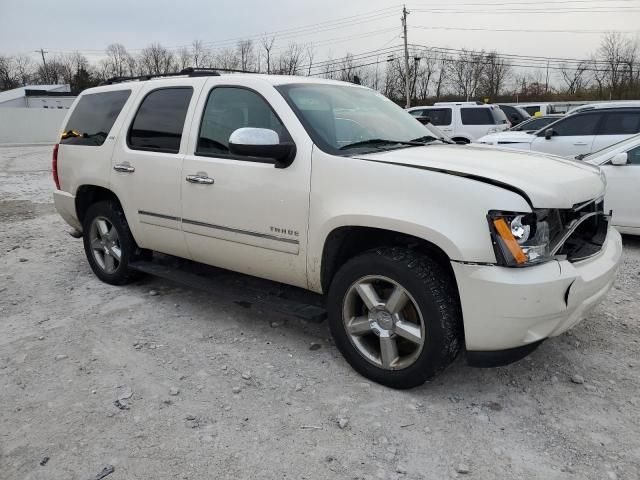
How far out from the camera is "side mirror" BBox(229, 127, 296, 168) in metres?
3.21

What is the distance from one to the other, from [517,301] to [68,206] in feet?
14.8

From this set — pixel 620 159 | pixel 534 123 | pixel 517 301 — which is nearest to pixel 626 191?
pixel 620 159

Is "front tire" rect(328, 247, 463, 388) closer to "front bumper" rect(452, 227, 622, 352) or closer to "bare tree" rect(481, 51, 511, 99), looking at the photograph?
"front bumper" rect(452, 227, 622, 352)

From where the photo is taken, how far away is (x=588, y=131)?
10.0 metres

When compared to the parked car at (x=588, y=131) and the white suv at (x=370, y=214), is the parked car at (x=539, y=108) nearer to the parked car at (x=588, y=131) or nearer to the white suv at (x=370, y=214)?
the parked car at (x=588, y=131)

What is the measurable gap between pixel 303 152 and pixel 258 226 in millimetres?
610

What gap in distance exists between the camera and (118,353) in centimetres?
372

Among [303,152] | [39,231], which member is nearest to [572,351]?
[303,152]

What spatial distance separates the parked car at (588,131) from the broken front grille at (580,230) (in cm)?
712

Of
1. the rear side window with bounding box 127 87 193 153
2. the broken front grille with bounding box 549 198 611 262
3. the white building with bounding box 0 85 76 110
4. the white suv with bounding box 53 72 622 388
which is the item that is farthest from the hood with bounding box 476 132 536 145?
the white building with bounding box 0 85 76 110

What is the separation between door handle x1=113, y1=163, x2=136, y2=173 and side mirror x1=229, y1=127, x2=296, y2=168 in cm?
162

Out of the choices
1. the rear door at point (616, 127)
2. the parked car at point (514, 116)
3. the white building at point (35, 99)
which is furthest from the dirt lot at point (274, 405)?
the white building at point (35, 99)

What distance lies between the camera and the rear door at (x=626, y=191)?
20.5 feet

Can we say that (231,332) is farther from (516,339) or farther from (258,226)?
(516,339)
